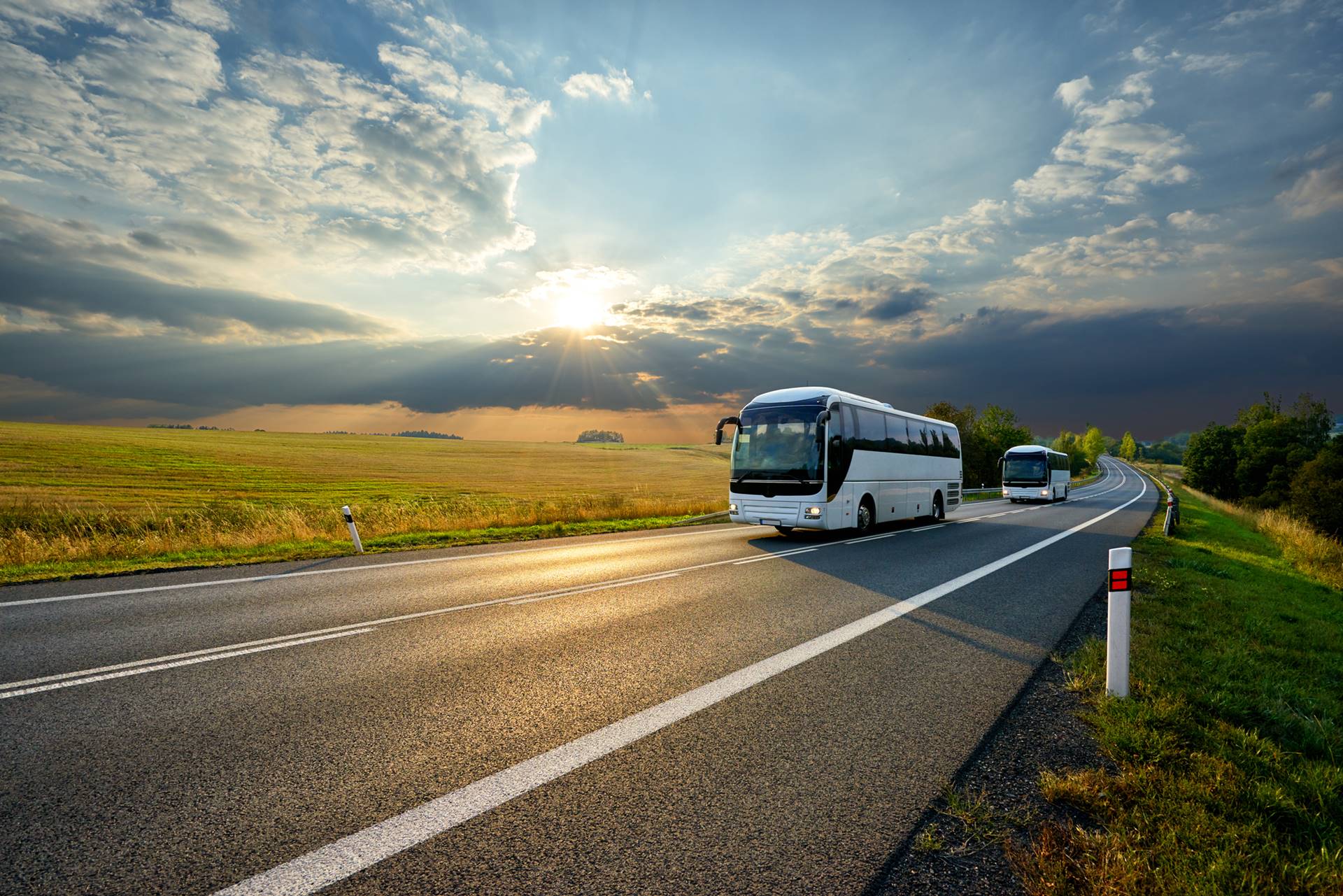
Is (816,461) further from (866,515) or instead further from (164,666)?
(164,666)

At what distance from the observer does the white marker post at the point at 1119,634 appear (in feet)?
14.9

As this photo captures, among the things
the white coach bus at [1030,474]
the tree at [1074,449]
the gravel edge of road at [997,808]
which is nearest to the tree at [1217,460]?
the tree at [1074,449]

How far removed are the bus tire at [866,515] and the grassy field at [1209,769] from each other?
7.90 metres

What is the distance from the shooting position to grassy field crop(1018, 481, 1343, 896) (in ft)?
8.45

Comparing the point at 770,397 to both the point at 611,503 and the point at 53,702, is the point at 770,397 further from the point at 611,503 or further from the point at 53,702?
the point at 53,702

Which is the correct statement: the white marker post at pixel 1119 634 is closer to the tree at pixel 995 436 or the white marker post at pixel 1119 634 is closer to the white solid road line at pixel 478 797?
the white solid road line at pixel 478 797

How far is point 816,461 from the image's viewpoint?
46.5 feet

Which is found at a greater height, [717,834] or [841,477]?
[841,477]

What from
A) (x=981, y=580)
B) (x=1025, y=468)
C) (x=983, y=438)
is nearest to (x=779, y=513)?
(x=981, y=580)

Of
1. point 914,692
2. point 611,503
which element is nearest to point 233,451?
point 611,503

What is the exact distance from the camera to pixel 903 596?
8078 mm

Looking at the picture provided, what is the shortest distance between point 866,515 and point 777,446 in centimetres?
330

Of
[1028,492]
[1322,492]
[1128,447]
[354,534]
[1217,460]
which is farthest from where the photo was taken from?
[1128,447]

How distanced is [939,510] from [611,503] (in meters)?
10.9
